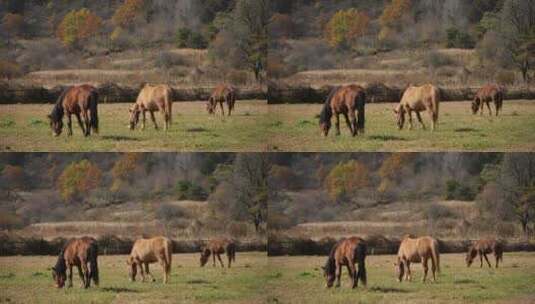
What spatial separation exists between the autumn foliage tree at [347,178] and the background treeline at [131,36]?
1.52 metres

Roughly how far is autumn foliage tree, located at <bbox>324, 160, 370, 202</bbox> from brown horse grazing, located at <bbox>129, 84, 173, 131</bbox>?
5.92 feet

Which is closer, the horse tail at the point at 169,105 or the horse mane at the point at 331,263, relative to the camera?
the horse mane at the point at 331,263

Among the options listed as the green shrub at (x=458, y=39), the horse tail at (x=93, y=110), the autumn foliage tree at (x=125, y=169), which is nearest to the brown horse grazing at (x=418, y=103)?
the green shrub at (x=458, y=39)

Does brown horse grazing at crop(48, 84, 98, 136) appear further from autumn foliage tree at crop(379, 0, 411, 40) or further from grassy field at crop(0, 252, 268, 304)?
autumn foliage tree at crop(379, 0, 411, 40)

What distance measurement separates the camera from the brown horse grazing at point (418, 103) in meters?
12.6

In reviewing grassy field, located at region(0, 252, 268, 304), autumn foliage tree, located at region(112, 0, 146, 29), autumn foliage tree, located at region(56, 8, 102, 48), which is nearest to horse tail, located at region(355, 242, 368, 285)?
grassy field, located at region(0, 252, 268, 304)

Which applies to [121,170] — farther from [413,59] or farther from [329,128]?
[413,59]

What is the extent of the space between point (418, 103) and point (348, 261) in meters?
1.81

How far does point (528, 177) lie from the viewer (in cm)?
1238

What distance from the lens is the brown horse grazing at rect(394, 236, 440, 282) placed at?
40.5ft

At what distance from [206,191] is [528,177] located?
3.32 m

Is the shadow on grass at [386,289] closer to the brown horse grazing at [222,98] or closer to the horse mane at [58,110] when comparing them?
the brown horse grazing at [222,98]

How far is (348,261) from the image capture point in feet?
40.6

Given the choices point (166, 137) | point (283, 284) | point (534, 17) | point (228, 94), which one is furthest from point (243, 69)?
point (534, 17)
